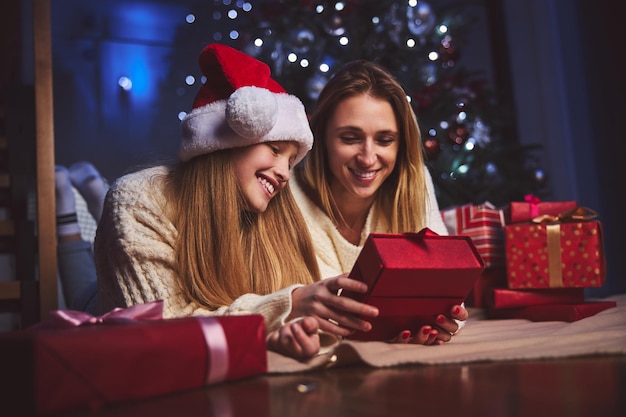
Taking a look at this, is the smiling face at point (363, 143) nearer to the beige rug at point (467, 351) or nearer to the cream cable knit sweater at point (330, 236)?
the cream cable knit sweater at point (330, 236)

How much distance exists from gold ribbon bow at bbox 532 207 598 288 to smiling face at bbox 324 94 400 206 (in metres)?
0.52

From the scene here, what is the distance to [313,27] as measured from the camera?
10.2 ft

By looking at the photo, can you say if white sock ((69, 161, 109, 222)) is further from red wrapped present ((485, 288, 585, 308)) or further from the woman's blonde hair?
red wrapped present ((485, 288, 585, 308))

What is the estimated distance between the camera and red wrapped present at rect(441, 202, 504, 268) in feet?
7.11

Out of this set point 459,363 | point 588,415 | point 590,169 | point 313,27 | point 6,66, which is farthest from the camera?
point 590,169

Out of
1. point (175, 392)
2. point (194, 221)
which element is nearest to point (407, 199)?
point (194, 221)

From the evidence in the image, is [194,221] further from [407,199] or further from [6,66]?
[6,66]

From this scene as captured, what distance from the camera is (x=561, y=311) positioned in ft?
6.15

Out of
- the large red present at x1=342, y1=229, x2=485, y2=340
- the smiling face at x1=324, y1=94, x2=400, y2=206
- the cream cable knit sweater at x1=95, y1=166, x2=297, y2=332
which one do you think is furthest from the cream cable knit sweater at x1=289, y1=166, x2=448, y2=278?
the large red present at x1=342, y1=229, x2=485, y2=340

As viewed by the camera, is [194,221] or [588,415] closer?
[588,415]

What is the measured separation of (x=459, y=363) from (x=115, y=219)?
2.52 feet

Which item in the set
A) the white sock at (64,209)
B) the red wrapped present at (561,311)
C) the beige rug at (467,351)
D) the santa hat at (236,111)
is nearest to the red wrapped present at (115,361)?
the beige rug at (467,351)

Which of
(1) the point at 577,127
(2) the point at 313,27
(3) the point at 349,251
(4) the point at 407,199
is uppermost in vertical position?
(2) the point at 313,27

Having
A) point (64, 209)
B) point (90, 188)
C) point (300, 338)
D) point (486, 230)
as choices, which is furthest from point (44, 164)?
point (486, 230)
